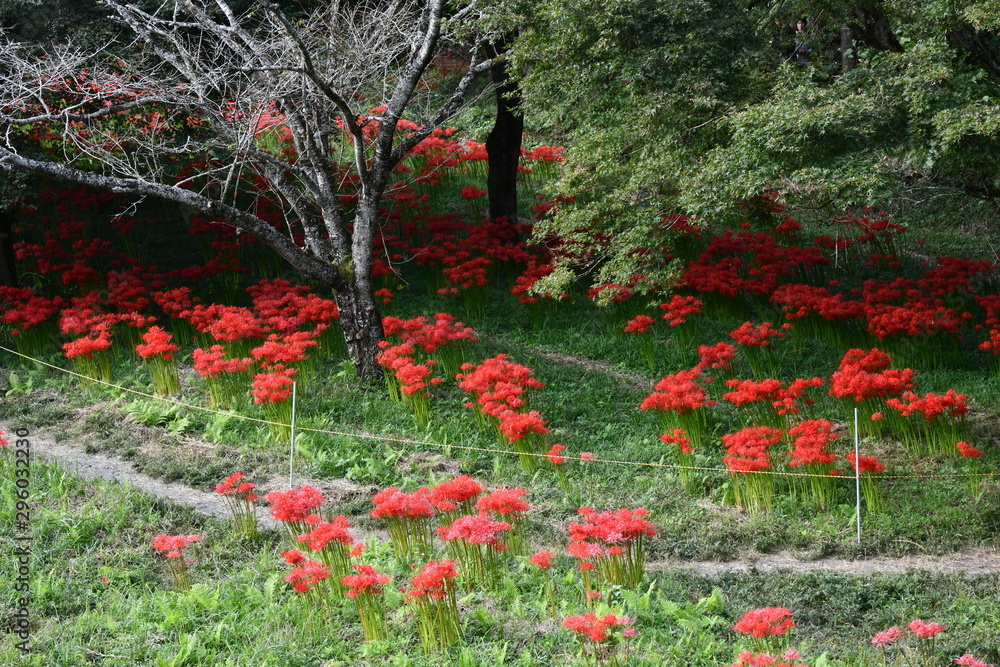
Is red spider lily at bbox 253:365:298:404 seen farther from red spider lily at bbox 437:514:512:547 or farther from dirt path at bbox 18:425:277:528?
red spider lily at bbox 437:514:512:547

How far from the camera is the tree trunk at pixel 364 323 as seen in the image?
10344mm

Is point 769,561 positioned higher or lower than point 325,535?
lower

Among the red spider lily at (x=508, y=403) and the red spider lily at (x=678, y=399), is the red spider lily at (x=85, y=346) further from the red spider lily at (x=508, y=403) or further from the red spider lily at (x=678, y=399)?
the red spider lily at (x=678, y=399)

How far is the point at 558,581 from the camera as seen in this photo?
20.9 ft

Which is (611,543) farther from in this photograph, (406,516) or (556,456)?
(556,456)

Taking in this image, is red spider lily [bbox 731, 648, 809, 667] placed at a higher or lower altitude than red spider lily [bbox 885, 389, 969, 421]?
lower

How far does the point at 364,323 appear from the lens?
10375mm

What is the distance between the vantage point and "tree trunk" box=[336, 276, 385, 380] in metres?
10.3

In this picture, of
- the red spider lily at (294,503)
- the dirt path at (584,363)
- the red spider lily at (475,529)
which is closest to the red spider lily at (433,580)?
the red spider lily at (475,529)

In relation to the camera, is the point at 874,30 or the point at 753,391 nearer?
the point at 753,391

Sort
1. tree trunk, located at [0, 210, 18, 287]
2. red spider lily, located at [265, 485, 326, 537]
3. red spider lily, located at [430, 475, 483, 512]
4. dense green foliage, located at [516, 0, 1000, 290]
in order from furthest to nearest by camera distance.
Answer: tree trunk, located at [0, 210, 18, 287] < dense green foliage, located at [516, 0, 1000, 290] < red spider lily, located at [430, 475, 483, 512] < red spider lily, located at [265, 485, 326, 537]

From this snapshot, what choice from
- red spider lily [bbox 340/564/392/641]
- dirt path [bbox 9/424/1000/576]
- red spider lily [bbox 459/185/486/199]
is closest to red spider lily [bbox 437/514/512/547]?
red spider lily [bbox 340/564/392/641]

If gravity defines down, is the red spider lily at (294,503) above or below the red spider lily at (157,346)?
below

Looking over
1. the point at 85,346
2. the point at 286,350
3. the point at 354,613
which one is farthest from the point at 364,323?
the point at 354,613
